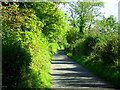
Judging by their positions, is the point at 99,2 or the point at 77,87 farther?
the point at 99,2

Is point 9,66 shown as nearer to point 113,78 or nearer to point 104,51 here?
point 113,78

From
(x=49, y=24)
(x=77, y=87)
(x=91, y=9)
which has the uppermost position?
(x=91, y=9)

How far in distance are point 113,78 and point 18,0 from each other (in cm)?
884

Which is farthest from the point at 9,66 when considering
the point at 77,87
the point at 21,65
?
the point at 77,87

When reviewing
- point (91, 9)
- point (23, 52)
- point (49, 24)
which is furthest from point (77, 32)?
point (23, 52)

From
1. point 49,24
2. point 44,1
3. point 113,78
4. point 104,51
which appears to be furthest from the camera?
point 49,24

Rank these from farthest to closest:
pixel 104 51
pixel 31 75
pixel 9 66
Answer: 1. pixel 104 51
2. pixel 31 75
3. pixel 9 66

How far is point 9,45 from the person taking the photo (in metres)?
9.59

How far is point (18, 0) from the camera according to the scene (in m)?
17.1

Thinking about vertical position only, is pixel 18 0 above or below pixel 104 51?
above

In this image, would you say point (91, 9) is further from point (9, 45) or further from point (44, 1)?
point (9, 45)

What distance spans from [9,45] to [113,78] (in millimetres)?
6182

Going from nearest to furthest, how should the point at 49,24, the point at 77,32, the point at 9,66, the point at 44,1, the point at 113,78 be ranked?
1. the point at 9,66
2. the point at 113,78
3. the point at 44,1
4. the point at 49,24
5. the point at 77,32

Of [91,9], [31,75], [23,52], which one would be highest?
[91,9]
